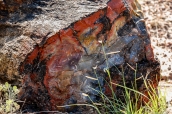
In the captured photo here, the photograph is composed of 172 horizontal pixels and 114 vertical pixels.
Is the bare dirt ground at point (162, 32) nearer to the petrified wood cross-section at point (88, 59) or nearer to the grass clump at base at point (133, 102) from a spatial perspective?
the grass clump at base at point (133, 102)

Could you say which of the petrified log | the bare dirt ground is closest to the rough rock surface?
the petrified log

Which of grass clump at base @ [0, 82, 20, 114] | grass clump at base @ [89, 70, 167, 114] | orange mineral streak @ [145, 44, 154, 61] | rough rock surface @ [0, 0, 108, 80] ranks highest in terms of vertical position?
rough rock surface @ [0, 0, 108, 80]

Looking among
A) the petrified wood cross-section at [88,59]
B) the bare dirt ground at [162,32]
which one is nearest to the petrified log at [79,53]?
the petrified wood cross-section at [88,59]

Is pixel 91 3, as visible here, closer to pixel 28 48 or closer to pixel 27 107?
pixel 28 48

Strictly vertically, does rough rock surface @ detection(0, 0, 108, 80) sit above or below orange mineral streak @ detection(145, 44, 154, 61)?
above

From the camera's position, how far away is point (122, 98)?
2.85 metres

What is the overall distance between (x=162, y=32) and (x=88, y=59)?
75.6 inches

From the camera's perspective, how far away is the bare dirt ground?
3.67 meters

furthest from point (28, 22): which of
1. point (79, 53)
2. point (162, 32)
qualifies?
point (162, 32)

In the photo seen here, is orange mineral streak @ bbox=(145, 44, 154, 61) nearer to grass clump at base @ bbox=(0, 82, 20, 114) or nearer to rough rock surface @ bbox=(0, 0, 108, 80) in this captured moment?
rough rock surface @ bbox=(0, 0, 108, 80)

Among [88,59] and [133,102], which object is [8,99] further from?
[133,102]

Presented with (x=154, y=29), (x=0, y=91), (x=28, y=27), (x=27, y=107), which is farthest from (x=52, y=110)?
(x=154, y=29)

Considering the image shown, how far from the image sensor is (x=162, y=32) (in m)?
4.45

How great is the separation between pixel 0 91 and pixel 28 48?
13.7 inches
